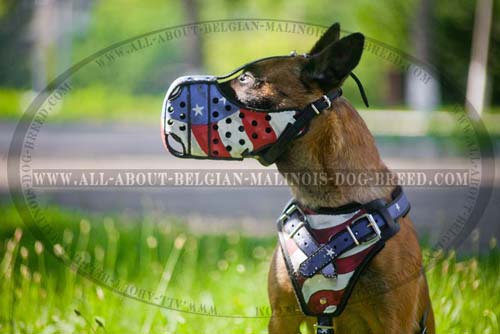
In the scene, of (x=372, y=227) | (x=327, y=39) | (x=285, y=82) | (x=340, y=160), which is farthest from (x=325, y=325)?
(x=327, y=39)

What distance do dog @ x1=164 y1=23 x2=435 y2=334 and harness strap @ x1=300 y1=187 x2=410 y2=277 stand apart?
32mm

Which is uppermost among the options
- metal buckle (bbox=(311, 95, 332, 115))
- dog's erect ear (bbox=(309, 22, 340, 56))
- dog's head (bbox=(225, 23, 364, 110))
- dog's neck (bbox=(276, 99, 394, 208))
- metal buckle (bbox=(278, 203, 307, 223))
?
dog's erect ear (bbox=(309, 22, 340, 56))

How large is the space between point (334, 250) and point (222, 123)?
0.60 metres

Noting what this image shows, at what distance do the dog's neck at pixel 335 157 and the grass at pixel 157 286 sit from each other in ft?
2.90

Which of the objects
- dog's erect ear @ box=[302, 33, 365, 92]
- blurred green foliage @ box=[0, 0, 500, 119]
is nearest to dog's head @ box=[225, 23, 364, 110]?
dog's erect ear @ box=[302, 33, 365, 92]

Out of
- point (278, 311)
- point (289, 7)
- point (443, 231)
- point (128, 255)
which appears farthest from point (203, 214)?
point (289, 7)

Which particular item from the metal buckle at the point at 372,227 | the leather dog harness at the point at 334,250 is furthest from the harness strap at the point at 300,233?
the metal buckle at the point at 372,227

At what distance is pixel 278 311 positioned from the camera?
8.50 ft

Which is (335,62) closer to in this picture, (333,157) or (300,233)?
(333,157)

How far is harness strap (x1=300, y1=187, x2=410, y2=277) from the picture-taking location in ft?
8.11

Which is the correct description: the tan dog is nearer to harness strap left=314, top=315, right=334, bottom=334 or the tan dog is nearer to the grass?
harness strap left=314, top=315, right=334, bottom=334

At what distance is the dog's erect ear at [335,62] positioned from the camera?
2373 millimetres

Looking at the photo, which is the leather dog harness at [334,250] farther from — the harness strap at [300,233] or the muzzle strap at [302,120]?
the muzzle strap at [302,120]

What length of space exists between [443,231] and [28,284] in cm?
237
